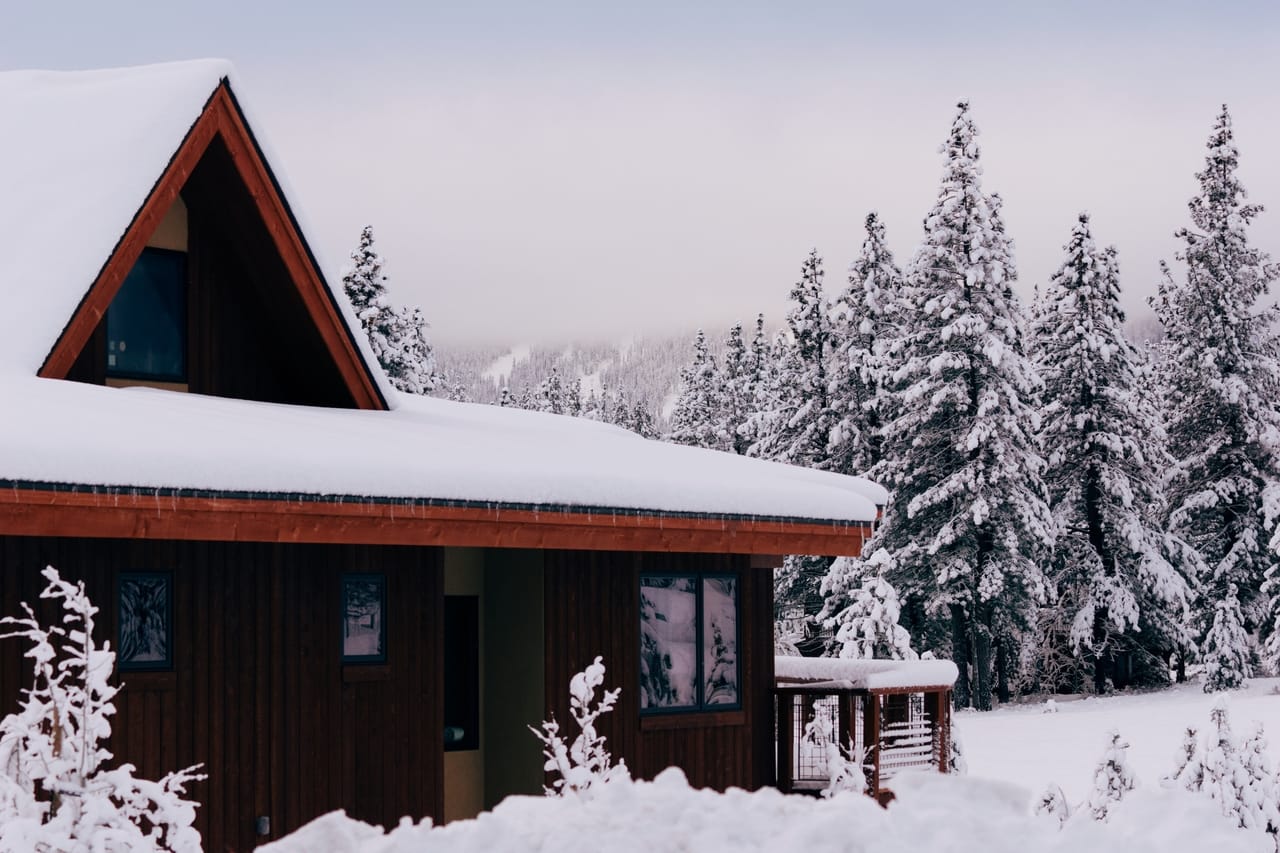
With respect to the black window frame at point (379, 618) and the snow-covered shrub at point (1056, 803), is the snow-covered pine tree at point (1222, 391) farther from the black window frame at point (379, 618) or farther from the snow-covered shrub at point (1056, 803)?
the black window frame at point (379, 618)

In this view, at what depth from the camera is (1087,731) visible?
3269cm

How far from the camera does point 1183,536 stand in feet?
141

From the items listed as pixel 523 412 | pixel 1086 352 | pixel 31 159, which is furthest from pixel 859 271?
pixel 31 159

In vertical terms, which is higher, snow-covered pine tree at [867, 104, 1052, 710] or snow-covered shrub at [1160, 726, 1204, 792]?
snow-covered pine tree at [867, 104, 1052, 710]

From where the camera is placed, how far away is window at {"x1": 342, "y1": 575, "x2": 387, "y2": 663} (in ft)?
39.8

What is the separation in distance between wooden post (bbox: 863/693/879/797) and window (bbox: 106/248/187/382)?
22.2ft

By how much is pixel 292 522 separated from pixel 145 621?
4.99ft

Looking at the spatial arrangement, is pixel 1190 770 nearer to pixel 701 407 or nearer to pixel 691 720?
pixel 691 720

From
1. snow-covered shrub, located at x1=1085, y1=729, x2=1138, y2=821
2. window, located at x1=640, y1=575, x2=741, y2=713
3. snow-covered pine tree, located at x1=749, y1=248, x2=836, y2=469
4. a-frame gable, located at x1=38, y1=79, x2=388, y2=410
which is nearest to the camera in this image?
a-frame gable, located at x1=38, y1=79, x2=388, y2=410

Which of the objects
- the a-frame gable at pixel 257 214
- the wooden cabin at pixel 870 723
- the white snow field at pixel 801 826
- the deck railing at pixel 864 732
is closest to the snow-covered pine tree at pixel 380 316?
the wooden cabin at pixel 870 723

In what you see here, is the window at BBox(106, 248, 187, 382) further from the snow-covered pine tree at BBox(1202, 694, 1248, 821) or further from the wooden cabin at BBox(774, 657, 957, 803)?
the snow-covered pine tree at BBox(1202, 694, 1248, 821)

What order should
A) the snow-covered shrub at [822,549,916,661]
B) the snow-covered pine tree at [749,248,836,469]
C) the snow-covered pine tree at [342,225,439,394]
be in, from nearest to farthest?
the snow-covered shrub at [822,549,916,661] → the snow-covered pine tree at [342,225,439,394] → the snow-covered pine tree at [749,248,836,469]

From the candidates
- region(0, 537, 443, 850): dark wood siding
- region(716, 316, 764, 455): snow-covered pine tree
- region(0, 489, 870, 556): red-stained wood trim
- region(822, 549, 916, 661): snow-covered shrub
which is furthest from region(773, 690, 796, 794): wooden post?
region(716, 316, 764, 455): snow-covered pine tree

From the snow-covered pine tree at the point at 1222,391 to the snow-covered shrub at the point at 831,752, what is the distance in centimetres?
2758
